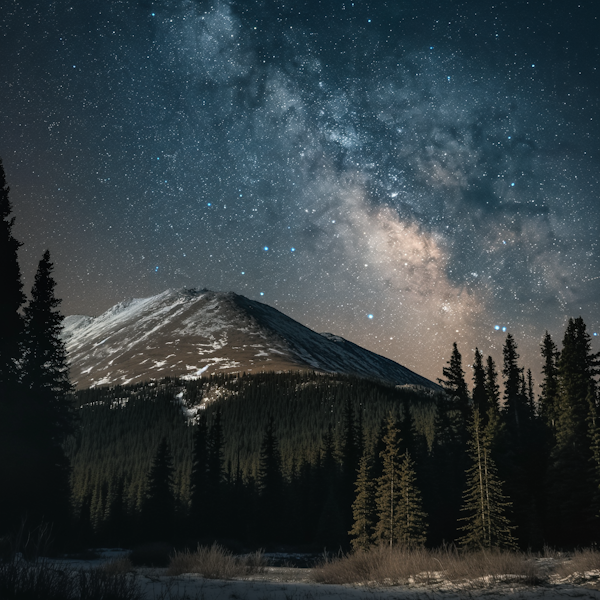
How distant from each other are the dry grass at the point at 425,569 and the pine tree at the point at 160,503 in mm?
54986

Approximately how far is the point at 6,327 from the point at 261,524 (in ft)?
212

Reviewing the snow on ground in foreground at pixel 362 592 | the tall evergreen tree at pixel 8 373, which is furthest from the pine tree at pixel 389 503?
the snow on ground in foreground at pixel 362 592

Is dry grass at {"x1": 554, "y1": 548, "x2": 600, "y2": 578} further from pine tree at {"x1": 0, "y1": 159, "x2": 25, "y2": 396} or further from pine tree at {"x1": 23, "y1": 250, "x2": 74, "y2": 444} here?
pine tree at {"x1": 23, "y1": 250, "x2": 74, "y2": 444}

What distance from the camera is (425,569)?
42.7 ft

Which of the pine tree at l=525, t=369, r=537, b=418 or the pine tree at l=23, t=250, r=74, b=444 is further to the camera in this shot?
the pine tree at l=525, t=369, r=537, b=418

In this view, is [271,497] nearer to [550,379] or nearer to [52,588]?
[550,379]

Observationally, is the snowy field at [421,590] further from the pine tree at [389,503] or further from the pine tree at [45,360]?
the pine tree at [389,503]

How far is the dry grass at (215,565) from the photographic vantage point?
48.6 ft

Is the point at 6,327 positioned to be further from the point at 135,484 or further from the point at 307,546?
the point at 135,484

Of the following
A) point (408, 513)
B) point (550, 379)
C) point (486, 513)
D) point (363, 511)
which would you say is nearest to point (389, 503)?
point (408, 513)

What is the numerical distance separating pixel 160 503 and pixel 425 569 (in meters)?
59.6

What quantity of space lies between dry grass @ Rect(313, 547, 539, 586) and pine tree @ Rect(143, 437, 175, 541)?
180 ft

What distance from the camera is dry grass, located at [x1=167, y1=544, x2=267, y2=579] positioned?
1482cm

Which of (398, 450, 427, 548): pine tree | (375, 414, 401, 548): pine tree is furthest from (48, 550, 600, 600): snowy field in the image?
(375, 414, 401, 548): pine tree
